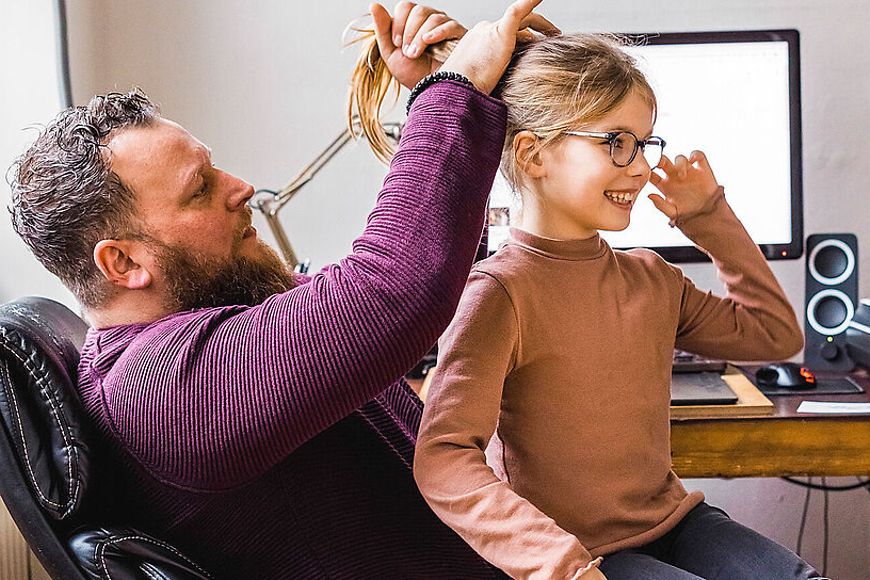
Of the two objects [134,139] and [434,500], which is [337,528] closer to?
[434,500]

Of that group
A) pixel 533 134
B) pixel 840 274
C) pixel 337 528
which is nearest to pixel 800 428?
pixel 840 274

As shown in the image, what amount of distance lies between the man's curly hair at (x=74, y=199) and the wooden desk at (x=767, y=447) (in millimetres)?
915

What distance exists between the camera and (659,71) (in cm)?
204

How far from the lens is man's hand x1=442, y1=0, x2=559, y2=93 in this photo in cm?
111

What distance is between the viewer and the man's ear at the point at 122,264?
3.69 feet

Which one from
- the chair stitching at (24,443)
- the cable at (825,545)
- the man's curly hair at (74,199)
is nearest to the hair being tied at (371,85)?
the man's curly hair at (74,199)

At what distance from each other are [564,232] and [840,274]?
927mm

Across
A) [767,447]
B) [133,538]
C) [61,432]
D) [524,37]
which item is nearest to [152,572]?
[133,538]

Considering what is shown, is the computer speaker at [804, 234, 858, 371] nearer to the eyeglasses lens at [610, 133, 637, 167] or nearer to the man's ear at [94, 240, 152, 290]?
the eyeglasses lens at [610, 133, 637, 167]

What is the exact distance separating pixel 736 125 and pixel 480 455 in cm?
119

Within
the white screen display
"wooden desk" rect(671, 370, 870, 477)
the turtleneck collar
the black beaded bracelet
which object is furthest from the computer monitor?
the black beaded bracelet

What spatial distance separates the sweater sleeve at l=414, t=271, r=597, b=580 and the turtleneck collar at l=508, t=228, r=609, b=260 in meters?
0.09

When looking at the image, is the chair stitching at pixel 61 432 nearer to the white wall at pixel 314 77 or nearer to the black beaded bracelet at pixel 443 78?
the black beaded bracelet at pixel 443 78

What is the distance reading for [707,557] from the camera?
127cm
